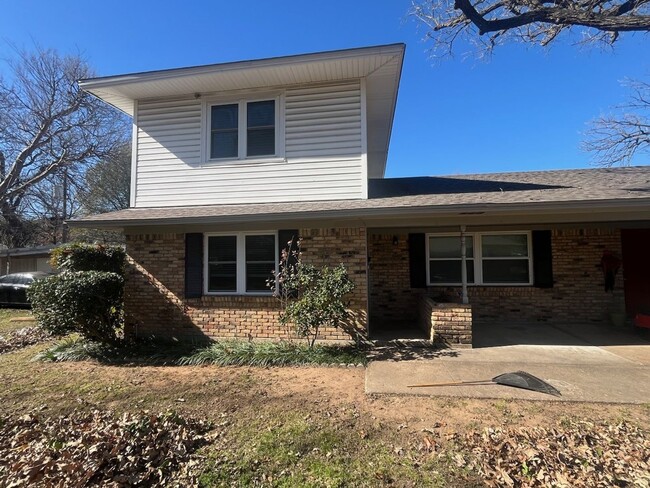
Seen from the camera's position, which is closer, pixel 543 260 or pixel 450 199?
pixel 450 199

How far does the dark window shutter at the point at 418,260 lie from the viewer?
362 inches

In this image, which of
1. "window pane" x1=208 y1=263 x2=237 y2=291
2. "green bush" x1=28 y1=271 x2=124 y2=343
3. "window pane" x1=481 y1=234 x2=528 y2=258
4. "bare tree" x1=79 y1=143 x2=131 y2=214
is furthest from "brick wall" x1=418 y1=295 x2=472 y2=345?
"bare tree" x1=79 y1=143 x2=131 y2=214

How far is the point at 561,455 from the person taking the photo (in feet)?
10.5

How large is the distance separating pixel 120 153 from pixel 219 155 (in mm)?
18358

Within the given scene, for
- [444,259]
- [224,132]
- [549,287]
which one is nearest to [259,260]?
[224,132]

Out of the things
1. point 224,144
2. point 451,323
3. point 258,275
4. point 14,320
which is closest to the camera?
point 451,323

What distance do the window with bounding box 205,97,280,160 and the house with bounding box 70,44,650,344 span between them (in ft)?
0.09

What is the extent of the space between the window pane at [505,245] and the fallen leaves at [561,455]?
565 centimetres

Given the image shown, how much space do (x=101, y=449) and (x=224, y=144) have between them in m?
6.10

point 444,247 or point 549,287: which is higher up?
point 444,247

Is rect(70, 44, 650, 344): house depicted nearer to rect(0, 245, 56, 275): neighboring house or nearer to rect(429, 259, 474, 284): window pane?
rect(429, 259, 474, 284): window pane

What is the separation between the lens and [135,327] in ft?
24.8

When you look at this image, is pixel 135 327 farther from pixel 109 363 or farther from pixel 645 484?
pixel 645 484

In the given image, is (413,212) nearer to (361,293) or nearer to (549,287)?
(361,293)
